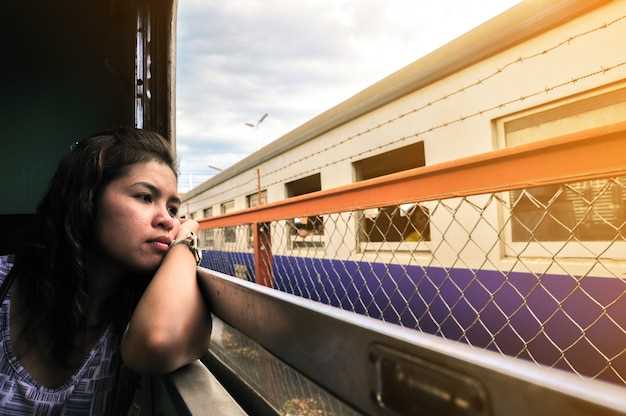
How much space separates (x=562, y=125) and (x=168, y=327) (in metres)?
2.39

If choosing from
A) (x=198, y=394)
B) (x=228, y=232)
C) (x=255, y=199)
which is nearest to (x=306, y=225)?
(x=255, y=199)

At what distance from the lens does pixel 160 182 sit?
108 cm

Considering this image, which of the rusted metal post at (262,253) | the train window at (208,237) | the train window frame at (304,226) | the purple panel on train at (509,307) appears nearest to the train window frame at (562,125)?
the purple panel on train at (509,307)

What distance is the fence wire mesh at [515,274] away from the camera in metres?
1.98

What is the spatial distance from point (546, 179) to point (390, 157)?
99.4 inches

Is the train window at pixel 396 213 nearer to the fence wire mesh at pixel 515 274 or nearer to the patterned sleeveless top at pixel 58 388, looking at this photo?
the fence wire mesh at pixel 515 274

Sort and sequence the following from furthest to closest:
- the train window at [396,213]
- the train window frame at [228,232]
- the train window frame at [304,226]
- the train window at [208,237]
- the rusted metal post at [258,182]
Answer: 1. the train window at [208,237]
2. the train window frame at [228,232]
3. the rusted metal post at [258,182]
4. the train window frame at [304,226]
5. the train window at [396,213]

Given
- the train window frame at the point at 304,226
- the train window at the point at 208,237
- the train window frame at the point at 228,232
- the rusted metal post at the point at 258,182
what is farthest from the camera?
the train window at the point at 208,237

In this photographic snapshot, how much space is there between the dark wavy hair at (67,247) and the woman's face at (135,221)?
4 centimetres

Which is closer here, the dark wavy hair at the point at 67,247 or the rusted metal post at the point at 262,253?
the dark wavy hair at the point at 67,247

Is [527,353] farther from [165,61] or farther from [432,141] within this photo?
[165,61]

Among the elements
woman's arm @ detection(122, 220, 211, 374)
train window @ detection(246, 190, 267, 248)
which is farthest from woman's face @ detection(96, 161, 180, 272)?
train window @ detection(246, 190, 267, 248)

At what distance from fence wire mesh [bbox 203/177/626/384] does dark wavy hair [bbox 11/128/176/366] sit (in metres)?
1.25

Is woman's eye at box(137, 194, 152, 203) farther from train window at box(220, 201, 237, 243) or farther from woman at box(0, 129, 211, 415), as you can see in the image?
train window at box(220, 201, 237, 243)
